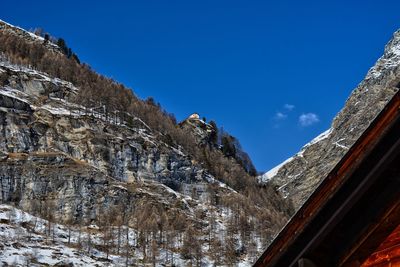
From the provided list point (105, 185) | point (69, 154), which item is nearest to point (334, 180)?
point (105, 185)

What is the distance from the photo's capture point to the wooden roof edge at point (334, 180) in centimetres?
537

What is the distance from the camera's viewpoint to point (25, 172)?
133875 millimetres

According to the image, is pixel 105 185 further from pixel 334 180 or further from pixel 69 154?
pixel 334 180

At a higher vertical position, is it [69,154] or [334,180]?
[69,154]

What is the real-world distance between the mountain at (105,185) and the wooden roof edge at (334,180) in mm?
84856

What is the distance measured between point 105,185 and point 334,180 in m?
136

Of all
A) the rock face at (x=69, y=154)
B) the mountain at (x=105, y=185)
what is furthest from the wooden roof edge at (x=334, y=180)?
the rock face at (x=69, y=154)

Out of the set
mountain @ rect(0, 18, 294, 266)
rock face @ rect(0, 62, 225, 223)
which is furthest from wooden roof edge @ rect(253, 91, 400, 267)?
rock face @ rect(0, 62, 225, 223)

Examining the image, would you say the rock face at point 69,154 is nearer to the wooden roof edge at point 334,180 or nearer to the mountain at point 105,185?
the mountain at point 105,185

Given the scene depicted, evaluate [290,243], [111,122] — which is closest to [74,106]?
[111,122]

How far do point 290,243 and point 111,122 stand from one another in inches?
6381

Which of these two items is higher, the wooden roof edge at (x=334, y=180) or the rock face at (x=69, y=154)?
the rock face at (x=69, y=154)

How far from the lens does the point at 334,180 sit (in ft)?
18.8

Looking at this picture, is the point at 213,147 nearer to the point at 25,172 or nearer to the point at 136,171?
the point at 136,171
